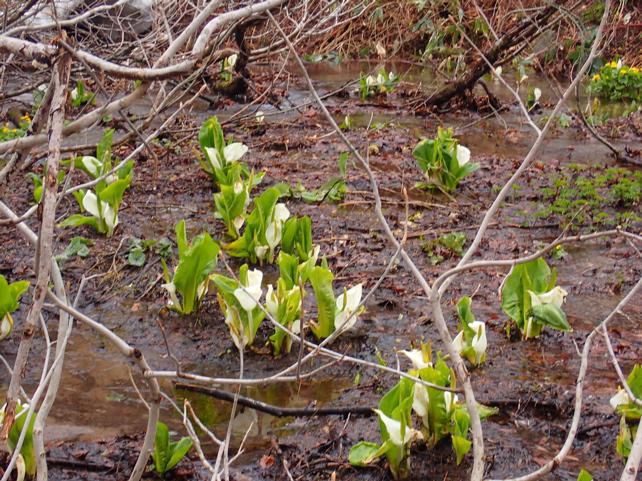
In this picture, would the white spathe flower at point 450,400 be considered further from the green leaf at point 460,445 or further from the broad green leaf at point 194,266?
the broad green leaf at point 194,266

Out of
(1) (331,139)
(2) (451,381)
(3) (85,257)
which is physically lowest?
(1) (331,139)

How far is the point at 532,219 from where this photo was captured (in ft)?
16.2

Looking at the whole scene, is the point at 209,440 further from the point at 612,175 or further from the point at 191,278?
the point at 612,175

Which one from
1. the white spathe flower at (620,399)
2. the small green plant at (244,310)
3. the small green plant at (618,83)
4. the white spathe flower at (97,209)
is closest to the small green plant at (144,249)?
the white spathe flower at (97,209)

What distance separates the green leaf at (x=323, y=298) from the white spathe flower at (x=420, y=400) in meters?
0.76

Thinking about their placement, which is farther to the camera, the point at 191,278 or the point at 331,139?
the point at 331,139

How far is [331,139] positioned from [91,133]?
194cm

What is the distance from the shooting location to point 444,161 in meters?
5.27

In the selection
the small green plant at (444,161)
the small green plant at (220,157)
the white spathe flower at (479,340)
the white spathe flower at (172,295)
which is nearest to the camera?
the white spathe flower at (479,340)

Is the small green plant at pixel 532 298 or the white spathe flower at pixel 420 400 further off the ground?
the white spathe flower at pixel 420 400

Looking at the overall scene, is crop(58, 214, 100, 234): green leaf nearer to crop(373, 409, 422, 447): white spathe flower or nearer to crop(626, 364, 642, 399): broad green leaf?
crop(373, 409, 422, 447): white spathe flower

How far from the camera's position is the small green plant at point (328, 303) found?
331 cm

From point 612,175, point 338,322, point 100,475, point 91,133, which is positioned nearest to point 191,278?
point 338,322

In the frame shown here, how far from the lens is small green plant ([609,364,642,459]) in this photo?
100 inches
